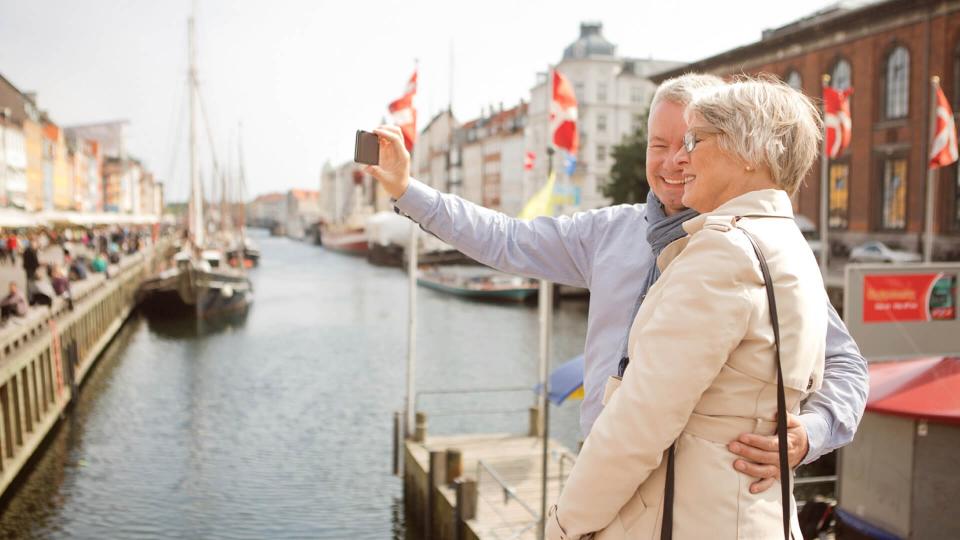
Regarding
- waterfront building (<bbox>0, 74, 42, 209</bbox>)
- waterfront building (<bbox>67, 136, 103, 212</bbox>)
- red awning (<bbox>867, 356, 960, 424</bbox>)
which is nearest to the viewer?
red awning (<bbox>867, 356, 960, 424</bbox>)

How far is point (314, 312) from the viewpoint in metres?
45.0

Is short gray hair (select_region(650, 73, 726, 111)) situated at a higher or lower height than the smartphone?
higher

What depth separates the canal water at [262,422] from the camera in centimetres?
1424

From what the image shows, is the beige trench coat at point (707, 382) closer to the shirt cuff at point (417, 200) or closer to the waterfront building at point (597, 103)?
the shirt cuff at point (417, 200)

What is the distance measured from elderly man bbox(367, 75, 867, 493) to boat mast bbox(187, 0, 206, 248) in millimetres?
42061

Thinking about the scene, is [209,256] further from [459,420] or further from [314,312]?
[459,420]

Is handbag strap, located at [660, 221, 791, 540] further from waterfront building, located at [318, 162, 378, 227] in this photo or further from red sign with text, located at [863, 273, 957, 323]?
waterfront building, located at [318, 162, 378, 227]

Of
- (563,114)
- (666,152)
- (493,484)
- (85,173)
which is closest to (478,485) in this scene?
(493,484)

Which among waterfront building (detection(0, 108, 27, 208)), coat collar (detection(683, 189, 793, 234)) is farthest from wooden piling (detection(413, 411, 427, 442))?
waterfront building (detection(0, 108, 27, 208))

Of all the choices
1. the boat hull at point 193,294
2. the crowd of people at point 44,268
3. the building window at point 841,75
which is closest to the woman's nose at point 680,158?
the crowd of people at point 44,268

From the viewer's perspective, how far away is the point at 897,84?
36406 mm

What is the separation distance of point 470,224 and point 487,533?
292 inches

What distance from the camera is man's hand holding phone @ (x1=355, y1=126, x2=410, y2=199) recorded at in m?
2.48

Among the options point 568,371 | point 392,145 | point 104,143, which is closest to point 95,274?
point 568,371
